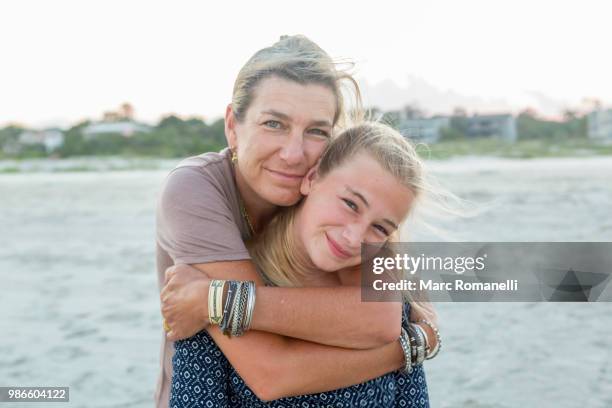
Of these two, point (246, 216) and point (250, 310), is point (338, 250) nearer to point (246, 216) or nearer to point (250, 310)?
point (250, 310)

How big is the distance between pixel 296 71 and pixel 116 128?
42688mm

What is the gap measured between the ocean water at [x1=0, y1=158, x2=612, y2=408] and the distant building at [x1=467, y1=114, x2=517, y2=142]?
1092 inches

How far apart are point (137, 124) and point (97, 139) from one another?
512 centimetres

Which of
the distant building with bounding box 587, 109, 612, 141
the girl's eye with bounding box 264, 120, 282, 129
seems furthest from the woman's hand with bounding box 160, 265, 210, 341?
the distant building with bounding box 587, 109, 612, 141

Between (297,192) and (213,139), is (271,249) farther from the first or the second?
(213,139)

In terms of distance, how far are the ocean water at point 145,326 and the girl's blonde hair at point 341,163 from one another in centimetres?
34

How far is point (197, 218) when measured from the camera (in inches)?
88.4

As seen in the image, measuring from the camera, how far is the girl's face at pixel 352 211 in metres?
2.25

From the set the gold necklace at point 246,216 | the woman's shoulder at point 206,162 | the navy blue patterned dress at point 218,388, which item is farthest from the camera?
the gold necklace at point 246,216

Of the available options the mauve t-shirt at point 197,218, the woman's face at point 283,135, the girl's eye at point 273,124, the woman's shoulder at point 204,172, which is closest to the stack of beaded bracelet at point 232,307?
the mauve t-shirt at point 197,218

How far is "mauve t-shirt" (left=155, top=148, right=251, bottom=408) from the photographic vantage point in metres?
2.21

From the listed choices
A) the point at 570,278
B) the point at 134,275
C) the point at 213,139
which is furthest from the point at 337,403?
the point at 213,139

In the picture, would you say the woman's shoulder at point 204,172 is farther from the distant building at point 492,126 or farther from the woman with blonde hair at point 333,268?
the distant building at point 492,126

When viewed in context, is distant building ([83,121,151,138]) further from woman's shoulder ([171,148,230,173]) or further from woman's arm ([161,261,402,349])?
woman's arm ([161,261,402,349])
